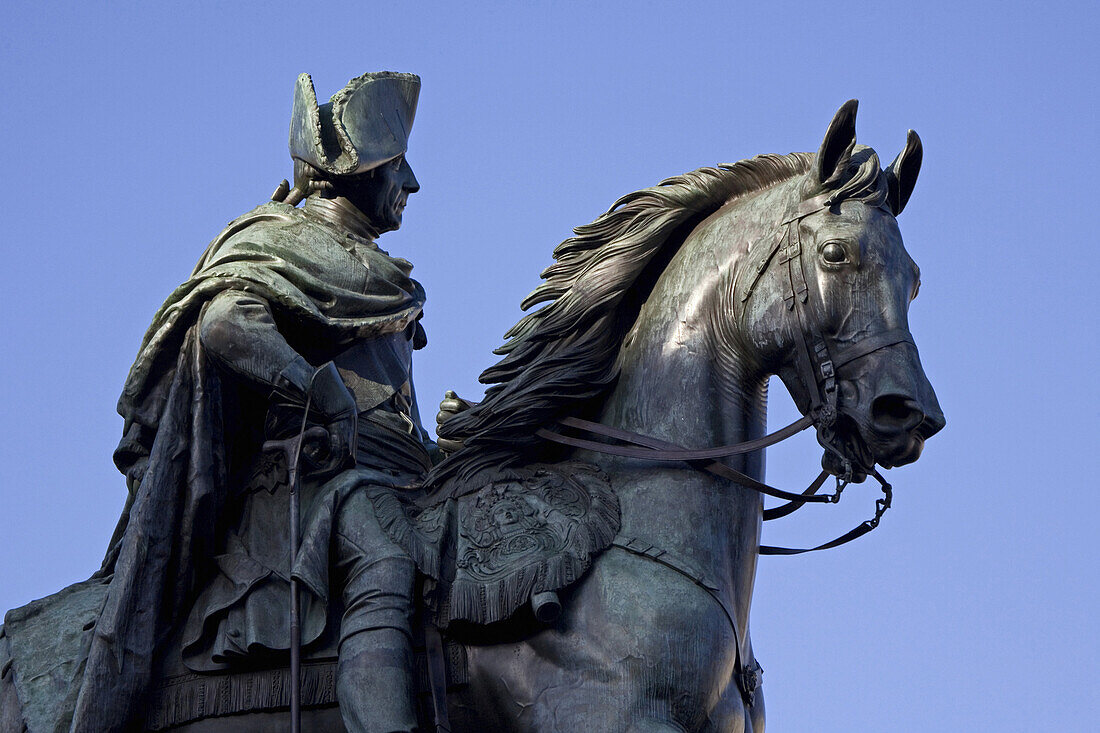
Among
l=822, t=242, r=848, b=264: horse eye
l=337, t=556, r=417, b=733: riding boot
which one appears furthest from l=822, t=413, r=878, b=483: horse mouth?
l=337, t=556, r=417, b=733: riding boot

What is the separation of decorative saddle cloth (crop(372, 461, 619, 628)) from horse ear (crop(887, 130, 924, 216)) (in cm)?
199

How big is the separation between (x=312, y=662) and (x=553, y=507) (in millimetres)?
1320

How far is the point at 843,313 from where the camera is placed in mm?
8648

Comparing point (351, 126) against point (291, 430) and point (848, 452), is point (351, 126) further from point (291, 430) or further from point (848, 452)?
point (848, 452)

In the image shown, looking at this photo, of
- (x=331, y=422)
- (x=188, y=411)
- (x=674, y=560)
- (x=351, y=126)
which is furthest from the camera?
(x=351, y=126)

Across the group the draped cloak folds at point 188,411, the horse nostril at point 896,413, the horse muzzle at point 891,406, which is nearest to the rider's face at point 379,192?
the draped cloak folds at point 188,411

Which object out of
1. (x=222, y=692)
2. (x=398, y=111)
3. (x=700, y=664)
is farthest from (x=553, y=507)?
(x=398, y=111)

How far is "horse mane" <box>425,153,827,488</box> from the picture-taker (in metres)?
9.16

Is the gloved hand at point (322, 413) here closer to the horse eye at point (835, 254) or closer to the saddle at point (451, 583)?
the saddle at point (451, 583)

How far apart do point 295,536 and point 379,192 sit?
2.54m

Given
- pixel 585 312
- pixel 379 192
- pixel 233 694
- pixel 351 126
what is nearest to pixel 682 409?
pixel 585 312

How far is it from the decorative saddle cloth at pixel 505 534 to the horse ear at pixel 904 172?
6.54ft

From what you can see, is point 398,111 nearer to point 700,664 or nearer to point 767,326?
point 767,326

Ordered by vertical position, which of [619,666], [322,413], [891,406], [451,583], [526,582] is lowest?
[619,666]
